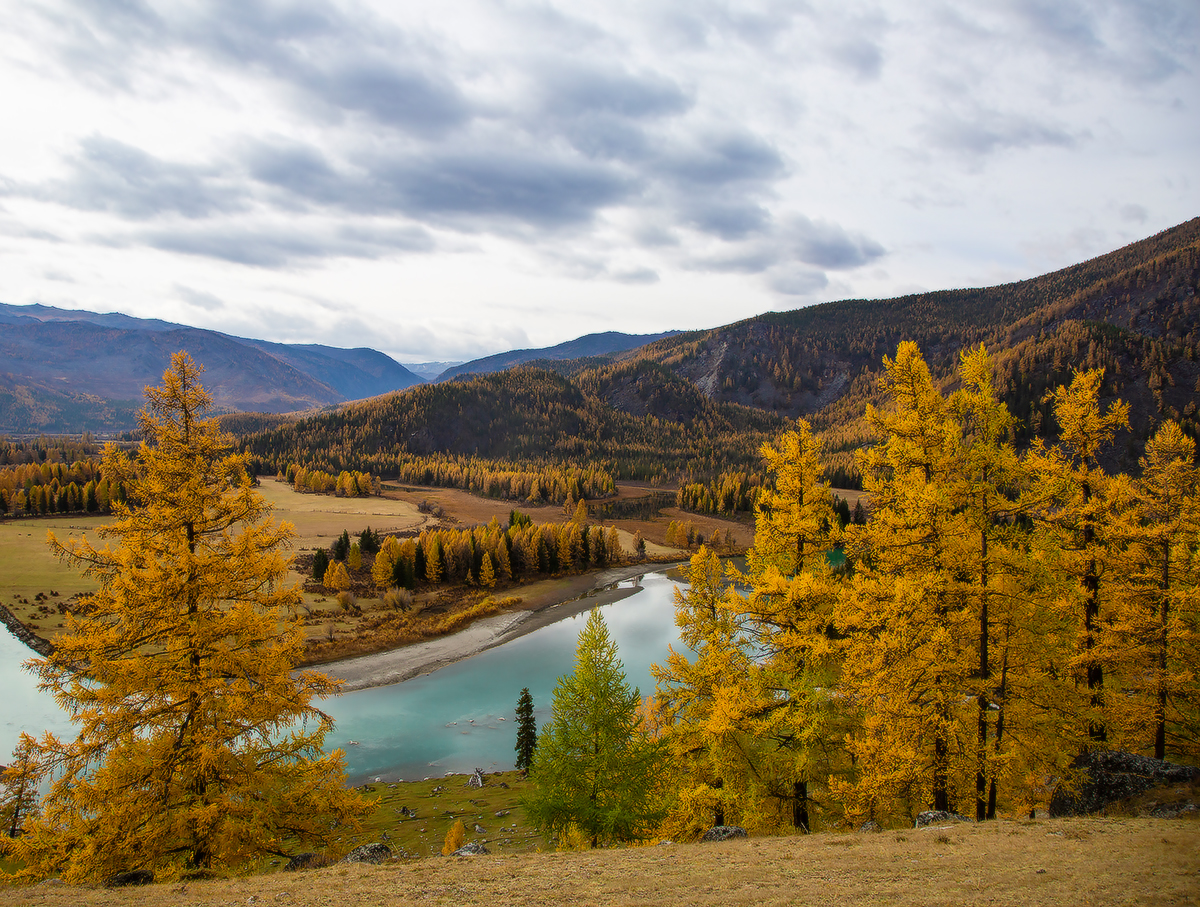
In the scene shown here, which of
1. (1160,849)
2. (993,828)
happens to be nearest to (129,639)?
(993,828)

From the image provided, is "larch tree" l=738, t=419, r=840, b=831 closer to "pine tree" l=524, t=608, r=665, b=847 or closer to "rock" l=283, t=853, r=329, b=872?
"pine tree" l=524, t=608, r=665, b=847

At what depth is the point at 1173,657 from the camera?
1853 cm

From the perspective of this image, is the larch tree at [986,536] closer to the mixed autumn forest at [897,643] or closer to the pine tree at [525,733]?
the mixed autumn forest at [897,643]

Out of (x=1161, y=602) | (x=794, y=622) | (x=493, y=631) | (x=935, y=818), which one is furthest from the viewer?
(x=493, y=631)

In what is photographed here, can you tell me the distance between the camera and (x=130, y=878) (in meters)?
12.9

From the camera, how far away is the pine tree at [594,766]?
17225 mm

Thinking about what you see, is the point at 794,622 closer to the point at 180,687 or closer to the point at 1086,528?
the point at 1086,528

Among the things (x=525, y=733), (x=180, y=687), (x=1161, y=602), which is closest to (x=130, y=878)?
(x=180, y=687)

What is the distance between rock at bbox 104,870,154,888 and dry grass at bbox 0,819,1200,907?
60cm

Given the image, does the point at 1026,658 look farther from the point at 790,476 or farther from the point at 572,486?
the point at 572,486

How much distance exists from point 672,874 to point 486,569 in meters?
74.3

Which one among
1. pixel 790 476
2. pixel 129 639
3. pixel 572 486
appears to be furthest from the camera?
pixel 572 486

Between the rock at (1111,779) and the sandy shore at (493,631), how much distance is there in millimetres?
50824

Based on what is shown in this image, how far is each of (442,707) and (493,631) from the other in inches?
755
